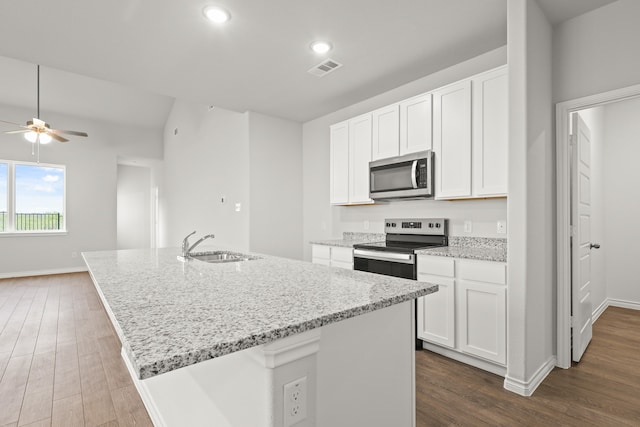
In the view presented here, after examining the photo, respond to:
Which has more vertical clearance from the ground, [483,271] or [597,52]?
[597,52]

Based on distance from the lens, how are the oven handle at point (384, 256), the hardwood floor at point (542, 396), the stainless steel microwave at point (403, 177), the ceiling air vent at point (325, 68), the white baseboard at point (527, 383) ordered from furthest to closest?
1. the ceiling air vent at point (325, 68)
2. the stainless steel microwave at point (403, 177)
3. the oven handle at point (384, 256)
4. the white baseboard at point (527, 383)
5. the hardwood floor at point (542, 396)

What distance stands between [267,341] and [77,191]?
7781 millimetres

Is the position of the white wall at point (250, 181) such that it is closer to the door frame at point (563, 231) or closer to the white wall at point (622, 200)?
the door frame at point (563, 231)

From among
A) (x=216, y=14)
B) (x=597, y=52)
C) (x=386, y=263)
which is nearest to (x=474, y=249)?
(x=386, y=263)

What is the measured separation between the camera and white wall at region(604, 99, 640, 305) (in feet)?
13.1

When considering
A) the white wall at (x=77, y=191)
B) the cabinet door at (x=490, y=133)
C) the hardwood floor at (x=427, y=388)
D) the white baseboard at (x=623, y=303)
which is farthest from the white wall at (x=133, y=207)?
the white baseboard at (x=623, y=303)

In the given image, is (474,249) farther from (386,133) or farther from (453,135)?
(386,133)

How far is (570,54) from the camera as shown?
247 centimetres

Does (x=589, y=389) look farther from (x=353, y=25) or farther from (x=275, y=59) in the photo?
(x=275, y=59)

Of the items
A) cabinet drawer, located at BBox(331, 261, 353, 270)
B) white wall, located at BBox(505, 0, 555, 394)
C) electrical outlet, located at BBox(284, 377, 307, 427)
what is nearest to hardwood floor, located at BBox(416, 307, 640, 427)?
white wall, located at BBox(505, 0, 555, 394)

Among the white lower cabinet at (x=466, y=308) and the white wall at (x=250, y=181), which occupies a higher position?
the white wall at (x=250, y=181)

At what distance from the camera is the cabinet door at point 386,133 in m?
3.26

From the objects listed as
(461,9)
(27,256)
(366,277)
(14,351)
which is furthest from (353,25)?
(27,256)

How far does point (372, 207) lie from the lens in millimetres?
3943
